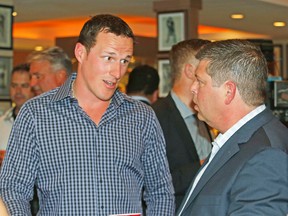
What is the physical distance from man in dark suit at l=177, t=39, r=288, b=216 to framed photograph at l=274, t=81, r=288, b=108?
2.27 metres

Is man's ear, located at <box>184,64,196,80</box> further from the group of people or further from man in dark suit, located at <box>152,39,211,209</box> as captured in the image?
the group of people

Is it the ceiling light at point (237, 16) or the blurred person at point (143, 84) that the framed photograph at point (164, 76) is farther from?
the blurred person at point (143, 84)

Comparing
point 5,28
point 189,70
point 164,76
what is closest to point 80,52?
point 189,70

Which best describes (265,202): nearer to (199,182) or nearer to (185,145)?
(199,182)

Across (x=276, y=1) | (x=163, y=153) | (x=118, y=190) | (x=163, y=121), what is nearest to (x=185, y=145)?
(x=163, y=121)

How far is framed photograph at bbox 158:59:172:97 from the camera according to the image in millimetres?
9338

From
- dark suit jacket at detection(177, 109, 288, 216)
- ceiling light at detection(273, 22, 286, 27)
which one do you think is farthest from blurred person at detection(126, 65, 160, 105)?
ceiling light at detection(273, 22, 286, 27)

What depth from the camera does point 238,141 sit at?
238 cm

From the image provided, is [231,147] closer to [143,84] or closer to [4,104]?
Result: [143,84]

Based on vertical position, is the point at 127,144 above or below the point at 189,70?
below

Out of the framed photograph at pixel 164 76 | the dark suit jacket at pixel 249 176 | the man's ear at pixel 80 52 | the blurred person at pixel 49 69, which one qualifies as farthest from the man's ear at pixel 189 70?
the framed photograph at pixel 164 76

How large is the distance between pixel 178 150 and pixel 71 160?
1045mm

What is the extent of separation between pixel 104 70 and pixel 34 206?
69.0 inches

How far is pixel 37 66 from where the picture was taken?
4574 mm
